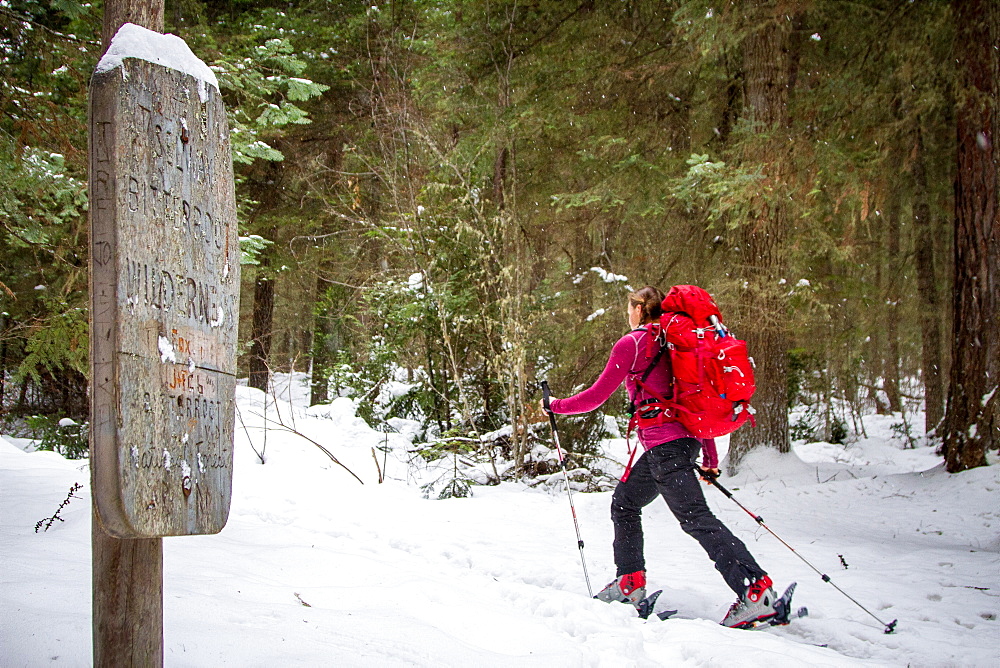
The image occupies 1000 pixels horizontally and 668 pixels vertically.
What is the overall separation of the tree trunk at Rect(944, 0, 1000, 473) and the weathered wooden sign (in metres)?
7.79

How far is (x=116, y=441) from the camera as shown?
1.64m

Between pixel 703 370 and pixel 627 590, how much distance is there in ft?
4.86

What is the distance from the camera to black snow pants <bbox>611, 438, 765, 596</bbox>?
376 centimetres

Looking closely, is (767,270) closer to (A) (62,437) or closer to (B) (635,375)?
(B) (635,375)

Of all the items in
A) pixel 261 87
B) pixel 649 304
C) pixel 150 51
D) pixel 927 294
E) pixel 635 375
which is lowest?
pixel 635 375

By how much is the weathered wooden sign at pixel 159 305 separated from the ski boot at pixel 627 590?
115 inches

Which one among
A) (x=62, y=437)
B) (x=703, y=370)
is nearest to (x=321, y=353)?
(x=62, y=437)

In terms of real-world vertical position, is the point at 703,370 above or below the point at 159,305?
below

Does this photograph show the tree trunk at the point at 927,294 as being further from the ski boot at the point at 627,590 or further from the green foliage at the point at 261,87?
the green foliage at the point at 261,87

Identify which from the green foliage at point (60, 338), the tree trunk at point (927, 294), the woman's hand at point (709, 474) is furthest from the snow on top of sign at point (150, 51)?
the tree trunk at point (927, 294)

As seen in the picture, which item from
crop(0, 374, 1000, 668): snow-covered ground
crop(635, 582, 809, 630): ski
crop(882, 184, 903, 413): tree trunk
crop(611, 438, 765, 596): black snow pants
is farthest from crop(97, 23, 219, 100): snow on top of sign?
crop(882, 184, 903, 413): tree trunk

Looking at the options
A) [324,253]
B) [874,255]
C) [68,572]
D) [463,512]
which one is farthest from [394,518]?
[874,255]

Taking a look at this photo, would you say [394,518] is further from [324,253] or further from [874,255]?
[874,255]

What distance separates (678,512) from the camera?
3.93 m
